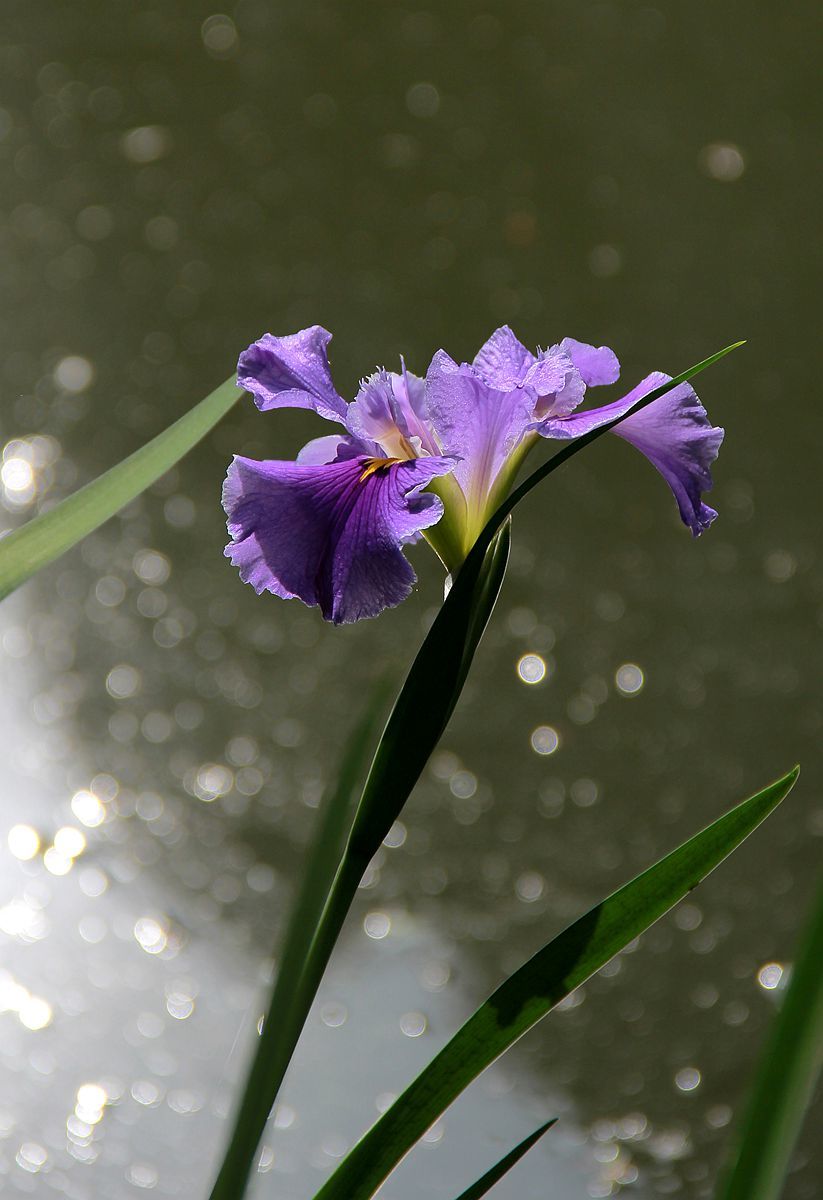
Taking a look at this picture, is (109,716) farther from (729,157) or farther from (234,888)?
(729,157)

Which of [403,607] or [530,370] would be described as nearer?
[530,370]

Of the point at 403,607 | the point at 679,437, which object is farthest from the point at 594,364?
the point at 403,607

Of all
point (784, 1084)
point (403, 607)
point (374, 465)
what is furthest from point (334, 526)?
point (403, 607)

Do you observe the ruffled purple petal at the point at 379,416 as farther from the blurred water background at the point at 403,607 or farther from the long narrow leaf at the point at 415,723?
the blurred water background at the point at 403,607

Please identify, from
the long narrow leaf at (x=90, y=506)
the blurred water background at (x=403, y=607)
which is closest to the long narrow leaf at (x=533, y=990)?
the long narrow leaf at (x=90, y=506)

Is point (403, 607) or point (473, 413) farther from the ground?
point (473, 413)

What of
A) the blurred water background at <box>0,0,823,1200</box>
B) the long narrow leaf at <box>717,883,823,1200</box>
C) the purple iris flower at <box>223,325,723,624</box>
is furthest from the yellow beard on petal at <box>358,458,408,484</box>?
the blurred water background at <box>0,0,823,1200</box>

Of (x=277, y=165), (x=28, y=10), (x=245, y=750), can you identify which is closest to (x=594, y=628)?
(x=245, y=750)

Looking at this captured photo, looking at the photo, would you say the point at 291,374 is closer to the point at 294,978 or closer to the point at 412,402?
the point at 412,402
